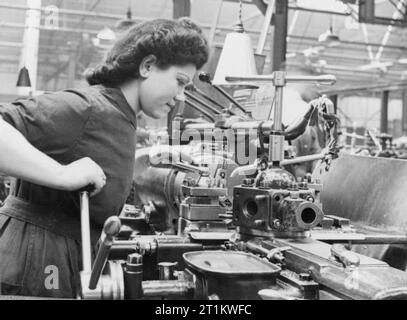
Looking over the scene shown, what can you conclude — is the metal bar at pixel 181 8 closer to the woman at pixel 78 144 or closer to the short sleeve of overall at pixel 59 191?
the woman at pixel 78 144

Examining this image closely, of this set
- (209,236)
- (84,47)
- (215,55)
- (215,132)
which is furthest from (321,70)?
(209,236)

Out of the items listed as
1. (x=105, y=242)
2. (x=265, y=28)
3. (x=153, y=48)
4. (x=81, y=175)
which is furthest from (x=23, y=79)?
(x=105, y=242)

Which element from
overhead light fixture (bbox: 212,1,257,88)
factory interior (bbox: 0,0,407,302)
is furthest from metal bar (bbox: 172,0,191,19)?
factory interior (bbox: 0,0,407,302)

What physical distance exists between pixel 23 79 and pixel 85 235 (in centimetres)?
277

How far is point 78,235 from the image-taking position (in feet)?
3.97

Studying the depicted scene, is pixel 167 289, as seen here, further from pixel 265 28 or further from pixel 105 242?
pixel 265 28

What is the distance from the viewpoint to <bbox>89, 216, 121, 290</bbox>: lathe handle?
818 mm

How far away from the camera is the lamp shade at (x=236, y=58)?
2787 millimetres

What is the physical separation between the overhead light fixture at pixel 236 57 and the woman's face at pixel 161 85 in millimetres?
1494

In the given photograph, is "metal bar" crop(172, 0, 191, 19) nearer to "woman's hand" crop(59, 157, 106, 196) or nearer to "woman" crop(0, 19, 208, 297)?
"woman" crop(0, 19, 208, 297)

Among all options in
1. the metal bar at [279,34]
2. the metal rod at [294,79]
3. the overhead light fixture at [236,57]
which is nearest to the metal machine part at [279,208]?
the metal rod at [294,79]

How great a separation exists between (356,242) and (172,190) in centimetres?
69

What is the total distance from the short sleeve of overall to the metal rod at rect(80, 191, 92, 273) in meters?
0.11
